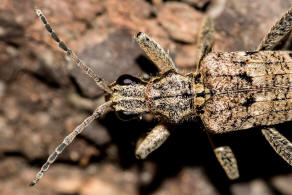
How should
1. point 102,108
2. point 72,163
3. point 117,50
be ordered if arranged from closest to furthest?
1. point 102,108
2. point 117,50
3. point 72,163

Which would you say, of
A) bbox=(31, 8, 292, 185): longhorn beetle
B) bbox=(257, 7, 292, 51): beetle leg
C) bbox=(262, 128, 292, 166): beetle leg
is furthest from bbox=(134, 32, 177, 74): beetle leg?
bbox=(262, 128, 292, 166): beetle leg

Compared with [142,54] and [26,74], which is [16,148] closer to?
[26,74]

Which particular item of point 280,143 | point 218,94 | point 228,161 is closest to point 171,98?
point 218,94

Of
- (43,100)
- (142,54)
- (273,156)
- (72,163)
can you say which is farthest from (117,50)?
(273,156)

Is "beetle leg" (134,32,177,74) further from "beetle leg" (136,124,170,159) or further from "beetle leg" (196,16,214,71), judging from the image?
"beetle leg" (136,124,170,159)

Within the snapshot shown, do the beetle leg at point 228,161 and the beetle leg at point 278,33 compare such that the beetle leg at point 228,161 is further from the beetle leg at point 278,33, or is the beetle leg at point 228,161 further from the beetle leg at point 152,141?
the beetle leg at point 278,33

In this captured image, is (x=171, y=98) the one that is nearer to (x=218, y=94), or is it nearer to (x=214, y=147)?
(x=218, y=94)

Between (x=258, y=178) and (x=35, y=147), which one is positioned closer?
(x=35, y=147)

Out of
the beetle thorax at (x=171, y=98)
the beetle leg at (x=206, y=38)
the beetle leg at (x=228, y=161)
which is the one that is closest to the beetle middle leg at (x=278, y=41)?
the beetle leg at (x=228, y=161)
